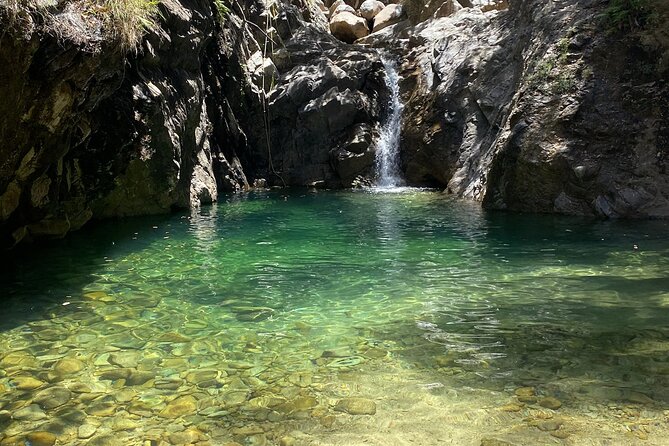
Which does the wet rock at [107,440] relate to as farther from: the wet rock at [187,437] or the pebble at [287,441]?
the pebble at [287,441]

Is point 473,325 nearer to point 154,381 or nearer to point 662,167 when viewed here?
point 154,381

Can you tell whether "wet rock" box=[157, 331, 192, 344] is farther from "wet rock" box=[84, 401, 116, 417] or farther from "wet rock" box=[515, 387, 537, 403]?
"wet rock" box=[515, 387, 537, 403]

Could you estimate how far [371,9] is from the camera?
28.2 meters

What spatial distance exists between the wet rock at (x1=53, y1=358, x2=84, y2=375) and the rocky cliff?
3466mm

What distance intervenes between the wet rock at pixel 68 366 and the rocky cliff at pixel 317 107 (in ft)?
11.4

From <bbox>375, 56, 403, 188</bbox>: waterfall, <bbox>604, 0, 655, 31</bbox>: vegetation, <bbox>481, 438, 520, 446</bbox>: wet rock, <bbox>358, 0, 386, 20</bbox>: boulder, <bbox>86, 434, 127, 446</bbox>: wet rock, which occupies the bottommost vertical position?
<bbox>481, 438, 520, 446</bbox>: wet rock

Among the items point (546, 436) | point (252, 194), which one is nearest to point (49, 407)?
point (546, 436)

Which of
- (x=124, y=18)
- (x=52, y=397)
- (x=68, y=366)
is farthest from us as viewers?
(x=124, y=18)

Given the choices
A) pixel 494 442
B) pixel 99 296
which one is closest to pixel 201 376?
pixel 494 442

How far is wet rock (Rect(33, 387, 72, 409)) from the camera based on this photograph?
358 cm

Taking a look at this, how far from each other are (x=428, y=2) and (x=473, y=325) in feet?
74.3

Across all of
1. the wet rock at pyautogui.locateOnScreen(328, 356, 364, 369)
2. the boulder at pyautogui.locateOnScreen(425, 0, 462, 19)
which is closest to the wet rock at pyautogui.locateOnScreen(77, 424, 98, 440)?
the wet rock at pyautogui.locateOnScreen(328, 356, 364, 369)

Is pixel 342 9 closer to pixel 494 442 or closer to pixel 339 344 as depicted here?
pixel 339 344

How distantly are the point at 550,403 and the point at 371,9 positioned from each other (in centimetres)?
2785
